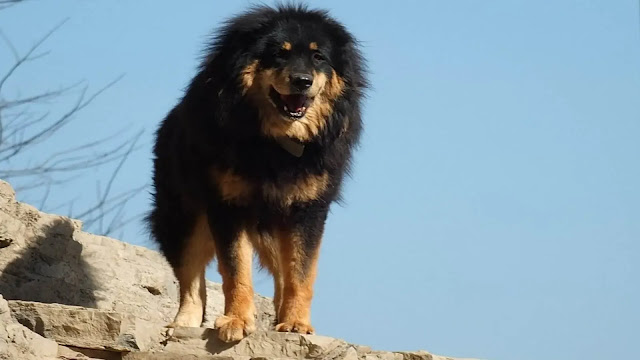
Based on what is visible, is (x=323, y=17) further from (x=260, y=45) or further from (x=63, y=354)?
(x=63, y=354)

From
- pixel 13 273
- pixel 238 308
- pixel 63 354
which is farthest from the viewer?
pixel 13 273

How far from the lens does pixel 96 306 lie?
869 cm

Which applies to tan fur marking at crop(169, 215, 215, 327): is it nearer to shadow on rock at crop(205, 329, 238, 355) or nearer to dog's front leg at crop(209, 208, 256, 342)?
dog's front leg at crop(209, 208, 256, 342)

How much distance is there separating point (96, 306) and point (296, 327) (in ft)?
7.66

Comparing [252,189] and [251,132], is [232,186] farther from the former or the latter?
[251,132]

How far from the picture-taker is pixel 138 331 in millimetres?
6293

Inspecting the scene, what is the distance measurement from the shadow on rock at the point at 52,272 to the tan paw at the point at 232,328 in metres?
1.93

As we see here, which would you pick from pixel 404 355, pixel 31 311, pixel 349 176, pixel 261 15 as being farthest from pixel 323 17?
pixel 31 311

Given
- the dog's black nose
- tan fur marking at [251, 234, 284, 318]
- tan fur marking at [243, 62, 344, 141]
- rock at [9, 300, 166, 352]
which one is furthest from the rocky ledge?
the dog's black nose

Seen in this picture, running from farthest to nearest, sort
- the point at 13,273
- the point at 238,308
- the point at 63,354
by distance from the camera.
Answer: the point at 13,273, the point at 238,308, the point at 63,354

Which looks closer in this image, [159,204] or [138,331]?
[138,331]

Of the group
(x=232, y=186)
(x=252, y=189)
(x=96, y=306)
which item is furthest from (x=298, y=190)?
(x=96, y=306)

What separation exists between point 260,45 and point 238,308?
5.46ft

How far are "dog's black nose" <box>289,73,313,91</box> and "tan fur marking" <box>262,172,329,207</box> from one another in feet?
1.88
